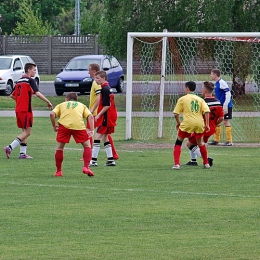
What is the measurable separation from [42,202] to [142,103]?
14.6 metres

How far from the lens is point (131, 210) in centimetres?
1032

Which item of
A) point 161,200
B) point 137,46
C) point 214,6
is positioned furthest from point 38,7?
point 161,200

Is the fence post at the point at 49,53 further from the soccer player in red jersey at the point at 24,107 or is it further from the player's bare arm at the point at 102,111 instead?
the player's bare arm at the point at 102,111

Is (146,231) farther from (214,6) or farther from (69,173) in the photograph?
(214,6)

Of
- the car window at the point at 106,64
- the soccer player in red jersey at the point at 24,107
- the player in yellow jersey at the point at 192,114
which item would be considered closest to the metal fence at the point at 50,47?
the car window at the point at 106,64

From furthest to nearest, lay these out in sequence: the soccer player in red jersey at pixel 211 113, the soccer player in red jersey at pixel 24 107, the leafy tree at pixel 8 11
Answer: the leafy tree at pixel 8 11
the soccer player in red jersey at pixel 24 107
the soccer player in red jersey at pixel 211 113

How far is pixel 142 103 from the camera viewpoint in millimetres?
25328

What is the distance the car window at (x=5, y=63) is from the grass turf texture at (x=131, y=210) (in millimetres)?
19028

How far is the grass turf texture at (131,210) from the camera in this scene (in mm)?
8180

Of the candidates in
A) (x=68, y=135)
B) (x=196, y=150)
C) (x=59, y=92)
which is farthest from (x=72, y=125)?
(x=59, y=92)

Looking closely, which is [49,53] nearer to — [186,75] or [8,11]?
[8,11]

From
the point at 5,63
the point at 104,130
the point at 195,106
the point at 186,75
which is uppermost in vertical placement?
the point at 195,106

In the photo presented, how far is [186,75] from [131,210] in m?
15.3

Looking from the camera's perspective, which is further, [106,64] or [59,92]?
[106,64]
